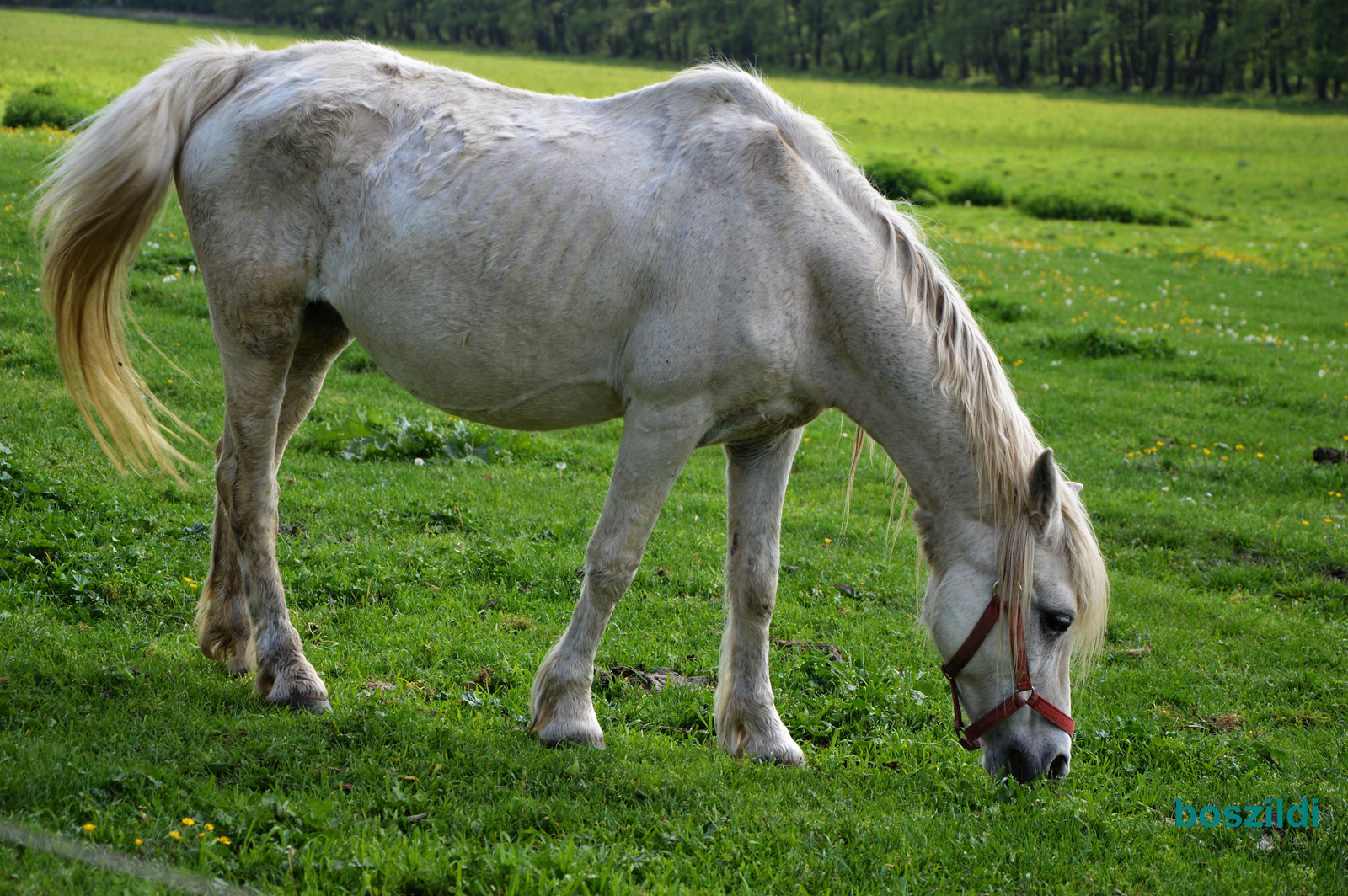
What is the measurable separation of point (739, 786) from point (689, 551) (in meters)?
2.61

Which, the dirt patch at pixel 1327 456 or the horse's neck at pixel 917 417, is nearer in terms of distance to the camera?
the horse's neck at pixel 917 417

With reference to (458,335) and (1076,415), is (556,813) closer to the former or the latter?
(458,335)

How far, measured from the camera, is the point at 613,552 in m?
3.87

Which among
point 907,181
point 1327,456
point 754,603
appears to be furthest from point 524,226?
point 907,181

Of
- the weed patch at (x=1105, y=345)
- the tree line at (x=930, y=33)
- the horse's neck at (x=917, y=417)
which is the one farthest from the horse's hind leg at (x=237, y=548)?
the tree line at (x=930, y=33)

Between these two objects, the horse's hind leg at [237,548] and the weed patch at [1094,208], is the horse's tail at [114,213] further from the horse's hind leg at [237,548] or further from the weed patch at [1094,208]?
the weed patch at [1094,208]

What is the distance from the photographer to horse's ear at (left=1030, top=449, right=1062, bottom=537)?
11.7ft

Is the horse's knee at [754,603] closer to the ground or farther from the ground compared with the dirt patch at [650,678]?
farther from the ground

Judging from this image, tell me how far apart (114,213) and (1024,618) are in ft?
13.7

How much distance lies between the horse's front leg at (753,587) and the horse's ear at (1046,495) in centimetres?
103

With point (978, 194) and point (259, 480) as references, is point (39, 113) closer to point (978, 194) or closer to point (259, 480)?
point (259, 480)

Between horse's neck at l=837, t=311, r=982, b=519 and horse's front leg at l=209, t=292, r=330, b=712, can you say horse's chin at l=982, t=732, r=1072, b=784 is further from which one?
horse's front leg at l=209, t=292, r=330, b=712

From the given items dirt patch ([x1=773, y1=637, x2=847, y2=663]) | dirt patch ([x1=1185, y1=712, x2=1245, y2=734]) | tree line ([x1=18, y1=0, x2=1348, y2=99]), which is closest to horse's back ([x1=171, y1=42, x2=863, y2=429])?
dirt patch ([x1=773, y1=637, x2=847, y2=663])

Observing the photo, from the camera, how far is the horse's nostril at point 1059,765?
12.3ft
